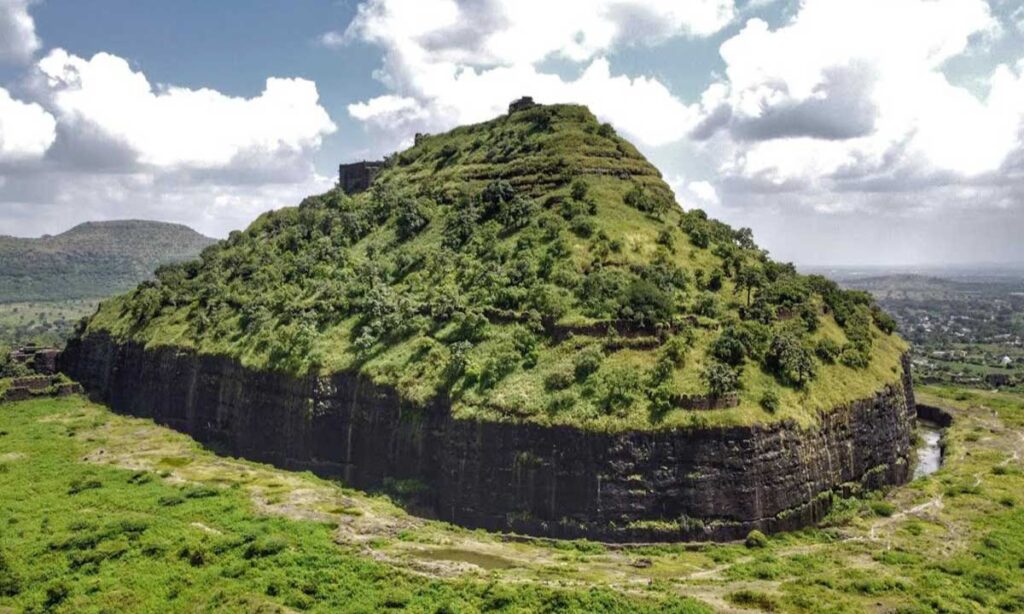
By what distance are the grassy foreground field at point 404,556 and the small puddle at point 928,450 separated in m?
7.59

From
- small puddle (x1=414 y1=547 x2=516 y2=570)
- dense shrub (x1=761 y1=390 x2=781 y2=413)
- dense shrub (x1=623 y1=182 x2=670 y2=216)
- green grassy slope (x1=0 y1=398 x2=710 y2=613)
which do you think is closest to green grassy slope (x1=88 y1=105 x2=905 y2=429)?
dense shrub (x1=761 y1=390 x2=781 y2=413)

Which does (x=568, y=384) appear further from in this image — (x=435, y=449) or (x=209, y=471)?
(x=209, y=471)

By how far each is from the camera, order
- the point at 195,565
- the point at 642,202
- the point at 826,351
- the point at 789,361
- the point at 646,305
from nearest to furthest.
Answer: the point at 195,565 → the point at 789,361 → the point at 646,305 → the point at 826,351 → the point at 642,202

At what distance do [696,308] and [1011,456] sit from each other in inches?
1583

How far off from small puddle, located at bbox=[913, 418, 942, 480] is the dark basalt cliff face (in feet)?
20.3

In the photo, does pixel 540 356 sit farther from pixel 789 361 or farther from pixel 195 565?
pixel 195 565

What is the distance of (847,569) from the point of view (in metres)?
43.0

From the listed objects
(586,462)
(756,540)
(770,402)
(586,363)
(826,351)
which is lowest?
(756,540)

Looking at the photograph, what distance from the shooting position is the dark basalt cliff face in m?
48.0

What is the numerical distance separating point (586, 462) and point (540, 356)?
11409 millimetres

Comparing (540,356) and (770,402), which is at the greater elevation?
(540,356)

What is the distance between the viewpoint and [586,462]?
48.9 m

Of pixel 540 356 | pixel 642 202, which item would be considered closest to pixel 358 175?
pixel 642 202

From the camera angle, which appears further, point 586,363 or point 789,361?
point 789,361
